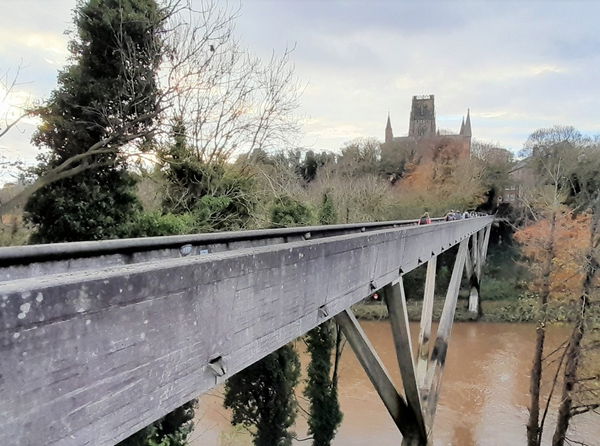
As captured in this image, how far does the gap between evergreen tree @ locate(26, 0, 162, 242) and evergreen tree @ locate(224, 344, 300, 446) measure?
4.92 metres

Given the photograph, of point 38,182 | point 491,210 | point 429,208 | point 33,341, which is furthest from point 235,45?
point 491,210

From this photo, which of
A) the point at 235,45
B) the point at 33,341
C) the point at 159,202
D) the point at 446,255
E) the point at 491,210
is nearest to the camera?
the point at 33,341

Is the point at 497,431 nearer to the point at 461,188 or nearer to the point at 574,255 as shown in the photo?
the point at 574,255

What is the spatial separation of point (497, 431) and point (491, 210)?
30494 mm

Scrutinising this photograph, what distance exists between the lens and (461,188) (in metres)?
33.1

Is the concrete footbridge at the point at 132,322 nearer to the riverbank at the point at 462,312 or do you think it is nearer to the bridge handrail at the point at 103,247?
the bridge handrail at the point at 103,247

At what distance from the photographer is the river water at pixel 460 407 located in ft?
42.3

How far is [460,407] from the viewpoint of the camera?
14.8 meters

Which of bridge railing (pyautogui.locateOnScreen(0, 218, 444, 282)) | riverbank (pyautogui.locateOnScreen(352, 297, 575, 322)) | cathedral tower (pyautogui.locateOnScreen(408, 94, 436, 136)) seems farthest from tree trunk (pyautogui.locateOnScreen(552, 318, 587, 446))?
cathedral tower (pyautogui.locateOnScreen(408, 94, 436, 136))

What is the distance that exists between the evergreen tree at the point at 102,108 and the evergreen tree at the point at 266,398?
194 inches

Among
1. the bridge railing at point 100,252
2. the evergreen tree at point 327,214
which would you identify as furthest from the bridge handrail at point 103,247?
the evergreen tree at point 327,214

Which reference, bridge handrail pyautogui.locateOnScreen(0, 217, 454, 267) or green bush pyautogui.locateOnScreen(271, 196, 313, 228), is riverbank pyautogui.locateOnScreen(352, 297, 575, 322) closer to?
green bush pyautogui.locateOnScreen(271, 196, 313, 228)

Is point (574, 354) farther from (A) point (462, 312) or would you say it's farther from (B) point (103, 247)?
(A) point (462, 312)

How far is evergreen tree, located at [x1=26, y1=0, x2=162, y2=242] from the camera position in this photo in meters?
8.73
